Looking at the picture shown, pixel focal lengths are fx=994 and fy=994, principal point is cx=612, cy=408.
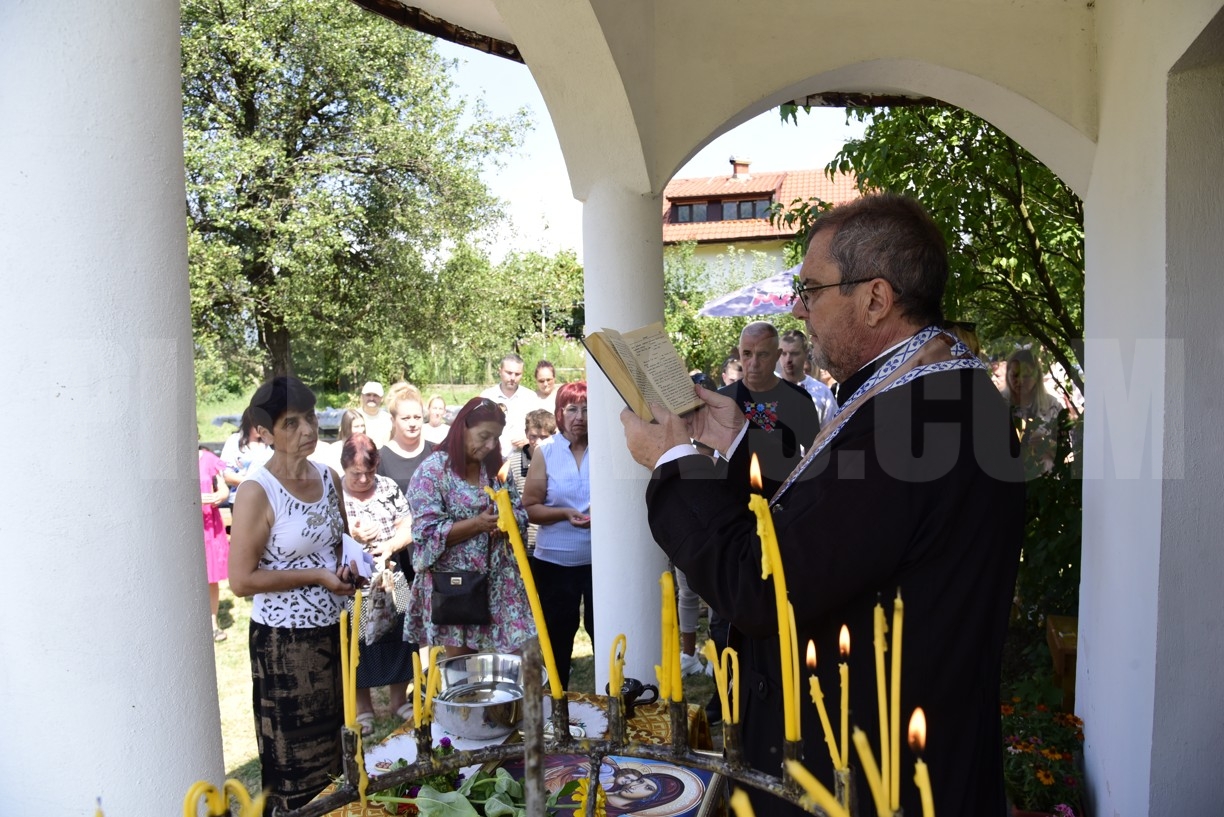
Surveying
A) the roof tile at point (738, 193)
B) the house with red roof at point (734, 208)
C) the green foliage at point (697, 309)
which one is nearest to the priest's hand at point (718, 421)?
the green foliage at point (697, 309)


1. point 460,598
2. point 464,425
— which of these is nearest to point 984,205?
point 464,425

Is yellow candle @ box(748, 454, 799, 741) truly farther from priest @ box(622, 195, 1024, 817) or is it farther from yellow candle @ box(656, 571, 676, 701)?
priest @ box(622, 195, 1024, 817)

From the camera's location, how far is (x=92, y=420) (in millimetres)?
1465

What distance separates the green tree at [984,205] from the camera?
5871mm

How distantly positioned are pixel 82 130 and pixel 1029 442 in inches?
210

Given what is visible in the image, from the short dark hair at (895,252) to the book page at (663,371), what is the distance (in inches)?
14.1

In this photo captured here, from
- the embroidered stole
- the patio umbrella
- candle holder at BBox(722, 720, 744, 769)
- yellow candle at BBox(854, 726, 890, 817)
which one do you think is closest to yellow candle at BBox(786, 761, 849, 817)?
yellow candle at BBox(854, 726, 890, 817)

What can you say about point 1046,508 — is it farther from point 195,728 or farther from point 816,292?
point 195,728

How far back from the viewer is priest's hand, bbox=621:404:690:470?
6.00ft

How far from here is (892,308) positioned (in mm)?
1834

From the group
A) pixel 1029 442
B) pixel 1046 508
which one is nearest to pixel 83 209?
pixel 1046 508

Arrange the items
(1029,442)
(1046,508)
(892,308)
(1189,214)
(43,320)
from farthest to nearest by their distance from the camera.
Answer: (1029,442) < (1046,508) < (1189,214) < (892,308) < (43,320)

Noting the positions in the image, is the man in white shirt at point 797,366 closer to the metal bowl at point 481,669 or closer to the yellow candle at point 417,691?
the metal bowl at point 481,669

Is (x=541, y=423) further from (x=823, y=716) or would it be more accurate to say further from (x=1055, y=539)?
(x=823, y=716)
